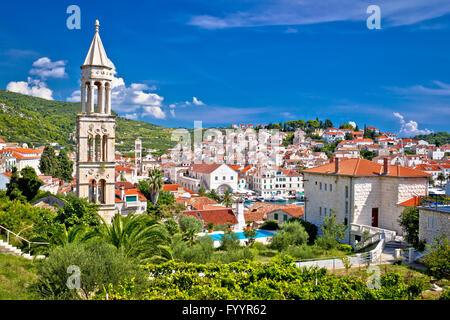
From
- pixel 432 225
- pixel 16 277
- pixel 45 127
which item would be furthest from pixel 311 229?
pixel 45 127

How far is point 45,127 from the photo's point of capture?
14288cm

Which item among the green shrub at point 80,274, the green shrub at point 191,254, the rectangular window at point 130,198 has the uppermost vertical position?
the green shrub at point 80,274

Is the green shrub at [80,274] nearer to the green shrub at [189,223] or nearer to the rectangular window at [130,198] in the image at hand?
Result: the green shrub at [189,223]

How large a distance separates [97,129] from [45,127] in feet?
457

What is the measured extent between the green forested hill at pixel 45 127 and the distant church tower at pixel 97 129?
10778 centimetres

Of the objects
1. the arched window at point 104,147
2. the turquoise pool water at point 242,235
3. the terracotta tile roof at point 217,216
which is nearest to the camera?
the arched window at point 104,147

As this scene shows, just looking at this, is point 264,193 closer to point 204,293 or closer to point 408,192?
point 408,192

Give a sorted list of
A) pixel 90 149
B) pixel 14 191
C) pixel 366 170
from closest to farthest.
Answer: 1. pixel 90 149
2. pixel 14 191
3. pixel 366 170

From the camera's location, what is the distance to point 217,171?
85.7 metres

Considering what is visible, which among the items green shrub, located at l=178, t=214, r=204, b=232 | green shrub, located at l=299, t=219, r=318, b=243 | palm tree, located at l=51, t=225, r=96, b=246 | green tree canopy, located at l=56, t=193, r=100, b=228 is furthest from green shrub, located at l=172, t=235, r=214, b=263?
green shrub, located at l=178, t=214, r=204, b=232

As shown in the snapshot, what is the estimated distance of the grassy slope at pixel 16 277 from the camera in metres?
9.03

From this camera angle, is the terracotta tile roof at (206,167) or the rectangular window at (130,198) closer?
the rectangular window at (130,198)

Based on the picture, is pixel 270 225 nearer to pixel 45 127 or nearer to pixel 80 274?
pixel 80 274

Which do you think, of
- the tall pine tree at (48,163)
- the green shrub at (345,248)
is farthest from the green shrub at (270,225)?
the tall pine tree at (48,163)
